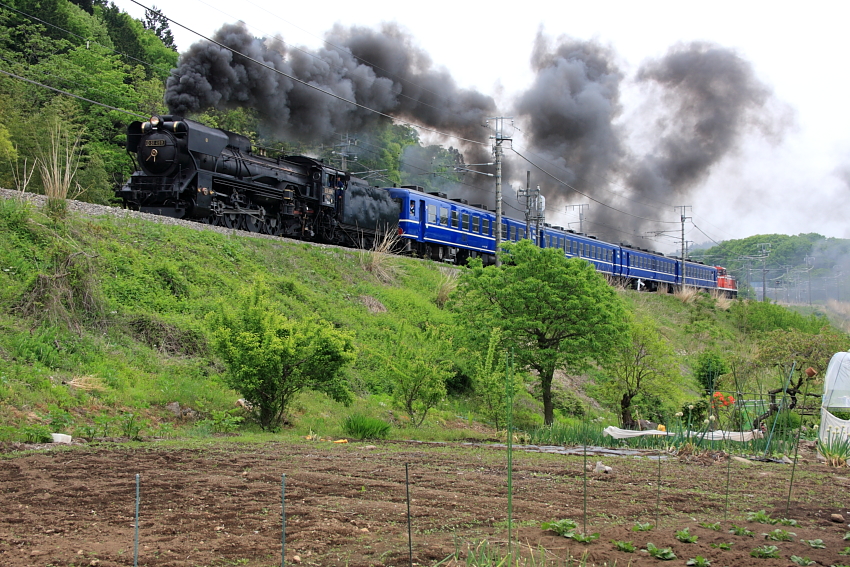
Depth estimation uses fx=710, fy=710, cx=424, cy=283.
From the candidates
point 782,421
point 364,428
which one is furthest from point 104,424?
point 782,421

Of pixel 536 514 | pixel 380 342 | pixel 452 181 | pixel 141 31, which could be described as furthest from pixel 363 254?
pixel 141 31

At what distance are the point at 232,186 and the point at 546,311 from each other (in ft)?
35.0

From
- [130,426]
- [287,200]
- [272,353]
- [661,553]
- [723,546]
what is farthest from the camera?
[287,200]

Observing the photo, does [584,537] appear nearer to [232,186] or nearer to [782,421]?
[782,421]

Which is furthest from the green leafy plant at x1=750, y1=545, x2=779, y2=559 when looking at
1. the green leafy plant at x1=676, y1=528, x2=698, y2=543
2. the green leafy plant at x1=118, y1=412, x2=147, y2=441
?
the green leafy plant at x1=118, y1=412, x2=147, y2=441

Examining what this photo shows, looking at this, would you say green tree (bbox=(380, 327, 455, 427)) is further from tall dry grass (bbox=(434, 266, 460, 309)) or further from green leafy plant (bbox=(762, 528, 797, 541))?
tall dry grass (bbox=(434, 266, 460, 309))

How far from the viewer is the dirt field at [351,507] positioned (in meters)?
4.48

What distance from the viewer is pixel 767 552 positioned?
15.0 ft

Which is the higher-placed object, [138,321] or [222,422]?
[138,321]

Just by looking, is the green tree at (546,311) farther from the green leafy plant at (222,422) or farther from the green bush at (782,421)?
the green leafy plant at (222,422)

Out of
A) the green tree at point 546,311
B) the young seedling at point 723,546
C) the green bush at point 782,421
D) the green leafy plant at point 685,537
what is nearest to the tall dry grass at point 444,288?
the green tree at point 546,311

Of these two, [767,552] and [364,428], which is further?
[364,428]

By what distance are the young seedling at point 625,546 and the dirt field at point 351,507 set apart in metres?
0.04

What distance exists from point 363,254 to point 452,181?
32.1 m
